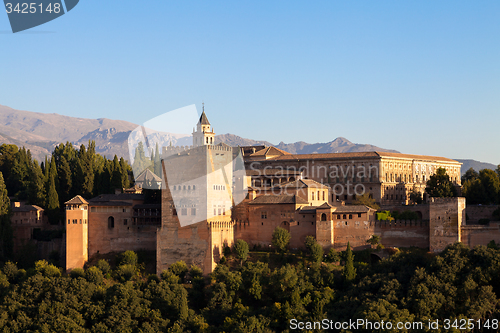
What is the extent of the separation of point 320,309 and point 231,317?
21.6ft

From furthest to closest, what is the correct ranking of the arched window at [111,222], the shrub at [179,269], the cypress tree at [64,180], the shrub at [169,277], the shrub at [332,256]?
the cypress tree at [64,180]
the arched window at [111,222]
the shrub at [179,269]
the shrub at [332,256]
the shrub at [169,277]

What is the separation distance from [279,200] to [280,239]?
4.41 metres

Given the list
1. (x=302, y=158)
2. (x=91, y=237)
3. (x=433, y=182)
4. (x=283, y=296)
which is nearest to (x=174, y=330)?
(x=283, y=296)

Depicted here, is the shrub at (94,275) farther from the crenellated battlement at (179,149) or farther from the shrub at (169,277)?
the crenellated battlement at (179,149)

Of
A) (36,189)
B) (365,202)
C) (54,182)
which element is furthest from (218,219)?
(36,189)

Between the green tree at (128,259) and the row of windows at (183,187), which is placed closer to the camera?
the row of windows at (183,187)

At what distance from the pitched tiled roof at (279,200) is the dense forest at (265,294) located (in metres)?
4.87

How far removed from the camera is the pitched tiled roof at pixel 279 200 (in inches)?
2258

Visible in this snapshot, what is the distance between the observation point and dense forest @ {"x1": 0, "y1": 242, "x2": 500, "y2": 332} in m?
45.4

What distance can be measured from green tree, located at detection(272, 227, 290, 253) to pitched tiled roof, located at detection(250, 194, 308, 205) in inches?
117

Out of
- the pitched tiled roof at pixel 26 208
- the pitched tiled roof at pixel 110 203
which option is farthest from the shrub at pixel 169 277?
the pitched tiled roof at pixel 26 208

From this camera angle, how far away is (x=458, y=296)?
4578cm

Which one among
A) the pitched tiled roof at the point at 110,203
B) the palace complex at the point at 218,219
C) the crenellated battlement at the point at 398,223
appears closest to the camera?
the palace complex at the point at 218,219

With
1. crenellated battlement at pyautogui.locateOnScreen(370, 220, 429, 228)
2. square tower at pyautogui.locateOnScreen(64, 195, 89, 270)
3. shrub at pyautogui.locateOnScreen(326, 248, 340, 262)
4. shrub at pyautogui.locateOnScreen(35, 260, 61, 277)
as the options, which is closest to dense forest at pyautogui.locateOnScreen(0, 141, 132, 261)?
shrub at pyautogui.locateOnScreen(35, 260, 61, 277)
